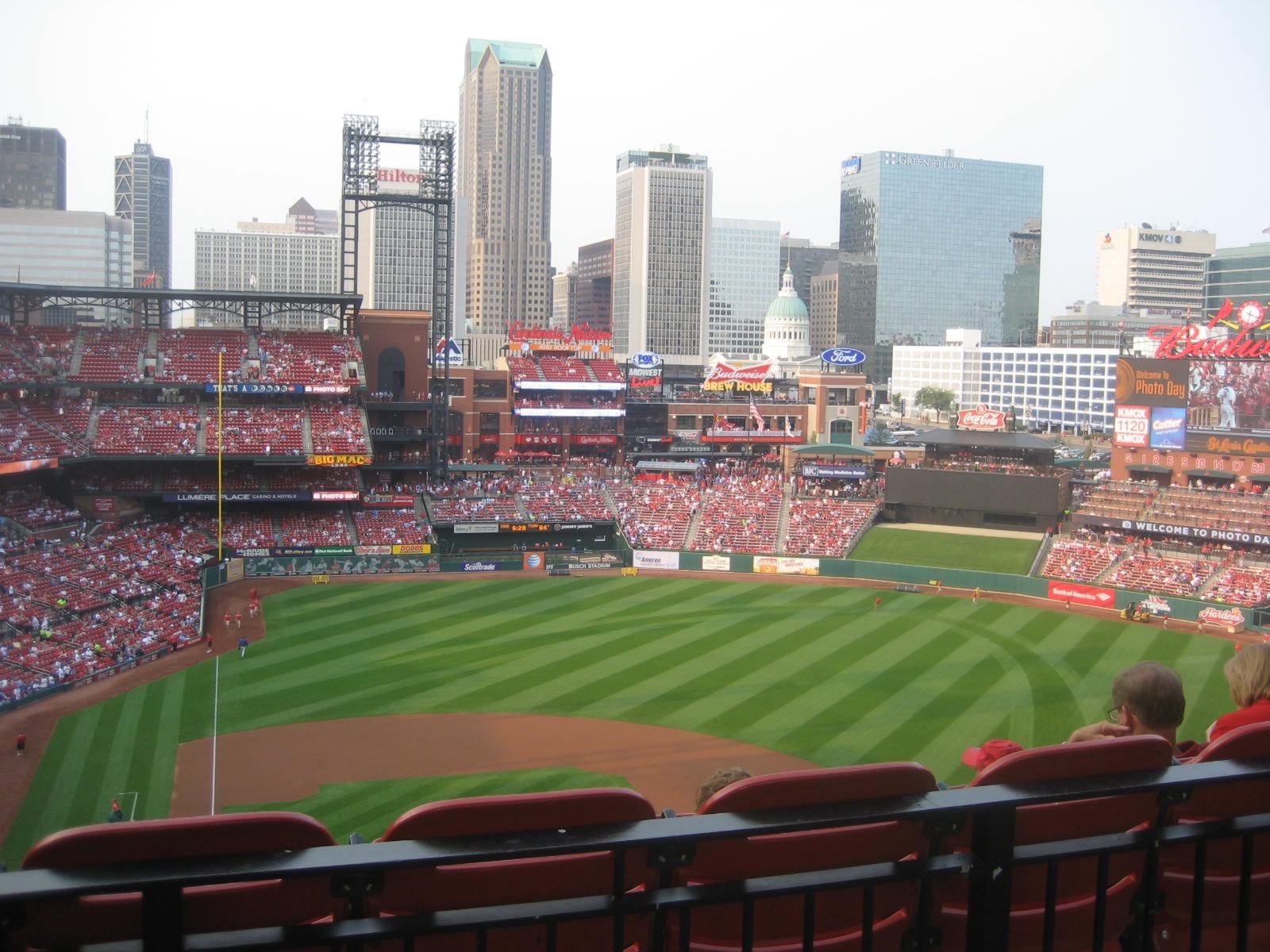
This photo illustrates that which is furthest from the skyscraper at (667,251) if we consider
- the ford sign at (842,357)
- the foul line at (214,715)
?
the foul line at (214,715)

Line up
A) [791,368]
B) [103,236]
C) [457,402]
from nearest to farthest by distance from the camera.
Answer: [457,402] → [791,368] → [103,236]

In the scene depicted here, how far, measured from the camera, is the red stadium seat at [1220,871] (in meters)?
4.26

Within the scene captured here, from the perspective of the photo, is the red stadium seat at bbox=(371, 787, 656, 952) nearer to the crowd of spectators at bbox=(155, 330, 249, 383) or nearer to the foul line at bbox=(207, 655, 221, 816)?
the foul line at bbox=(207, 655, 221, 816)

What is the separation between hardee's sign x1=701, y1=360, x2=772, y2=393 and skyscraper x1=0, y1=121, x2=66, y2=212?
130 metres

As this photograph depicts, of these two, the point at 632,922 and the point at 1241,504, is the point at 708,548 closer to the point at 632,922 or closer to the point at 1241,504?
the point at 1241,504

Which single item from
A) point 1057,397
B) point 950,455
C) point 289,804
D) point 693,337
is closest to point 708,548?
point 950,455

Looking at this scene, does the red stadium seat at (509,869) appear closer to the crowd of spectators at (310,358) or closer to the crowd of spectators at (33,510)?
the crowd of spectators at (33,510)

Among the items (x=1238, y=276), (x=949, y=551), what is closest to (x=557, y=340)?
(x=949, y=551)

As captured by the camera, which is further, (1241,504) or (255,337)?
(255,337)

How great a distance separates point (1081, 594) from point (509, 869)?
48.6 metres

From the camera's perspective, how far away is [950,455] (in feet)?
202

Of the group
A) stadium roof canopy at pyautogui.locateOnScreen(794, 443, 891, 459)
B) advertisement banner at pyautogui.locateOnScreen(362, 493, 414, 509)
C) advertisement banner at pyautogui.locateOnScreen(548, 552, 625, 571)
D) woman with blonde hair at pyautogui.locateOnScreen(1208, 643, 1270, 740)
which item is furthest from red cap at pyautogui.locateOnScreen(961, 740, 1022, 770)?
stadium roof canopy at pyautogui.locateOnScreen(794, 443, 891, 459)

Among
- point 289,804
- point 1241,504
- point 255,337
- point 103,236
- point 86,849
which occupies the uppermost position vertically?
point 103,236

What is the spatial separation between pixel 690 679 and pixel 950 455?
31.1 meters
